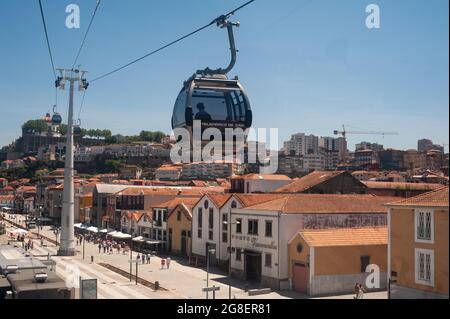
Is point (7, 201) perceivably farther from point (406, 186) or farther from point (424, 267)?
point (424, 267)

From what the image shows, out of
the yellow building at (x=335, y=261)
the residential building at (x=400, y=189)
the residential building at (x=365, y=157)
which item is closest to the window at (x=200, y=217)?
the yellow building at (x=335, y=261)

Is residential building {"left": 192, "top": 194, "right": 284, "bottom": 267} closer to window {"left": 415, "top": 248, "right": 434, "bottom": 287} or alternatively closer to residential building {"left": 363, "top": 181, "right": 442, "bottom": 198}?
window {"left": 415, "top": 248, "right": 434, "bottom": 287}

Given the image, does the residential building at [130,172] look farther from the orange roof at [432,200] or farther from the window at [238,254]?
the orange roof at [432,200]

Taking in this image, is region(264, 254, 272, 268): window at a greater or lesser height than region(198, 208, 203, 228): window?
lesser

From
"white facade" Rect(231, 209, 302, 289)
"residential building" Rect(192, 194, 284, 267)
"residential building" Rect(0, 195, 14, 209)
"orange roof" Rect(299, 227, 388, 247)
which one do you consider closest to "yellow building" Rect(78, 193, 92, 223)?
"residential building" Rect(192, 194, 284, 267)

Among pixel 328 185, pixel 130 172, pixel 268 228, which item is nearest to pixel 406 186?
pixel 328 185

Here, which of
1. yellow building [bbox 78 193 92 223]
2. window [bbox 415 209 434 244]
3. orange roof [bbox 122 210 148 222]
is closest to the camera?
window [bbox 415 209 434 244]

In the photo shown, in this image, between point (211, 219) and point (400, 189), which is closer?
point (211, 219)
